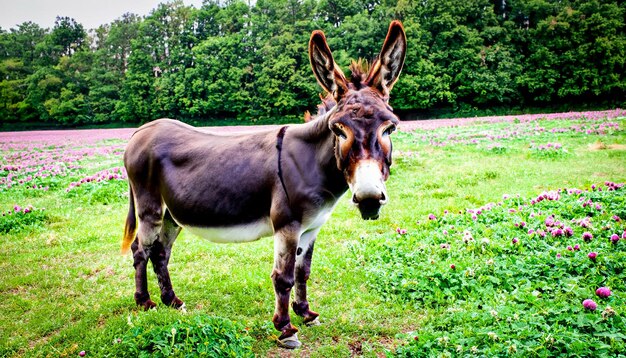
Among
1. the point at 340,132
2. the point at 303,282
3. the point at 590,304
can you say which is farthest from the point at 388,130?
the point at 590,304

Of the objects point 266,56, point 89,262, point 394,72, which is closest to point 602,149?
point 394,72

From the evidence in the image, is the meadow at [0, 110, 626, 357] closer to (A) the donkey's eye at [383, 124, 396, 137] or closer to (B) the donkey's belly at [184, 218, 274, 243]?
(B) the donkey's belly at [184, 218, 274, 243]

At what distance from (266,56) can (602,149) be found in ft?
144

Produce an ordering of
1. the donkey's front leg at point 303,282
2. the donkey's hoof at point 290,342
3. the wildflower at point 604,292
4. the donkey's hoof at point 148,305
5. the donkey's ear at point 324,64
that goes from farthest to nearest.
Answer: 1. the donkey's hoof at point 148,305
2. the donkey's front leg at point 303,282
3. the donkey's hoof at point 290,342
4. the wildflower at point 604,292
5. the donkey's ear at point 324,64

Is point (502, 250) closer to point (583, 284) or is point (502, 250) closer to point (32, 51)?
point (583, 284)

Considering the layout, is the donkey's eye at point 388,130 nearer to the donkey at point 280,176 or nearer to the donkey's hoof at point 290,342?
the donkey at point 280,176

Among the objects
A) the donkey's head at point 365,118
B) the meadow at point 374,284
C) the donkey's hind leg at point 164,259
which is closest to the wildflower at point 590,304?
the meadow at point 374,284

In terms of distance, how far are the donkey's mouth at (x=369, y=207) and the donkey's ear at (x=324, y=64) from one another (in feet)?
3.18

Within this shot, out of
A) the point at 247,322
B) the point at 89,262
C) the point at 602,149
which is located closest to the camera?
the point at 247,322

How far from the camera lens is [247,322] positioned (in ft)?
13.1

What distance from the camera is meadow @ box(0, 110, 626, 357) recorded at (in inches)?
120

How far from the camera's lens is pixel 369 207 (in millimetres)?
2572

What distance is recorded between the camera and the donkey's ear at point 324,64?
2951mm

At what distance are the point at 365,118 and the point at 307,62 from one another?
48244 mm
